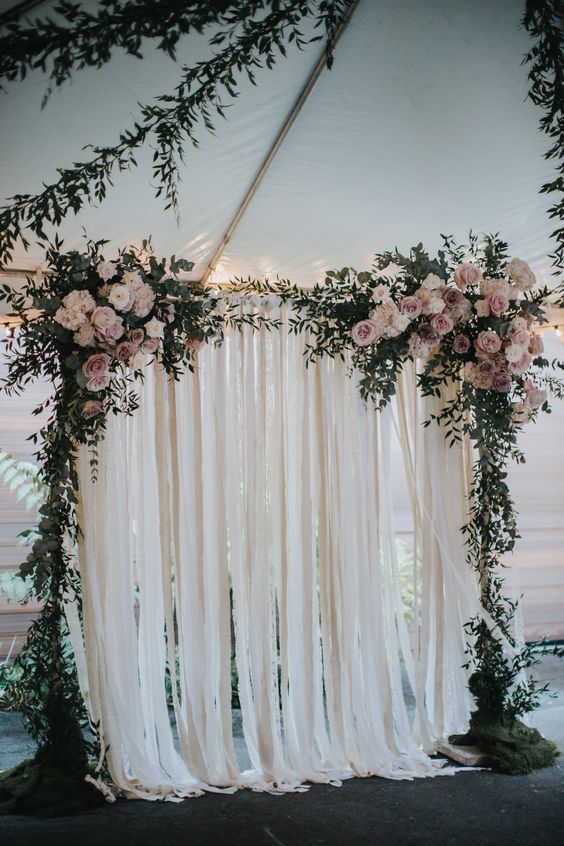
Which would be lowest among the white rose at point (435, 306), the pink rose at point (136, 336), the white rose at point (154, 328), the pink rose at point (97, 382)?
the pink rose at point (97, 382)

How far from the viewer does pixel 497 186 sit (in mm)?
3930

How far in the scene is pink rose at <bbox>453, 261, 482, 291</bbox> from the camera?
12.7 ft

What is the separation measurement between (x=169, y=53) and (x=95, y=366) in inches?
49.6

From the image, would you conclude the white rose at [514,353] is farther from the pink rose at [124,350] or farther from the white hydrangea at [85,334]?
the white hydrangea at [85,334]

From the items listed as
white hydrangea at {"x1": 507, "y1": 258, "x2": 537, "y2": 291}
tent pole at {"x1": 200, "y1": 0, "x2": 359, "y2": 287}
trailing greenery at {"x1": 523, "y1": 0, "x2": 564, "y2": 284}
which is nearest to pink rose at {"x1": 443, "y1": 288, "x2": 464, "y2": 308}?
white hydrangea at {"x1": 507, "y1": 258, "x2": 537, "y2": 291}

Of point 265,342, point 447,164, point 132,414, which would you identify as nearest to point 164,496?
point 132,414

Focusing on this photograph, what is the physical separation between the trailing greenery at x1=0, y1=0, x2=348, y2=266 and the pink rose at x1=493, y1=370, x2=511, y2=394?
1769 mm

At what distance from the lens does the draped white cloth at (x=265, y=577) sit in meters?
3.66

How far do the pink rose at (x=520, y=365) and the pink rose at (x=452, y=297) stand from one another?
1.31 feet

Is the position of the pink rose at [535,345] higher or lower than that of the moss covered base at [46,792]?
higher

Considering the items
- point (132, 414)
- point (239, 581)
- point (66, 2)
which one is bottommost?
point (239, 581)

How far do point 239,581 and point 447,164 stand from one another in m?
2.21

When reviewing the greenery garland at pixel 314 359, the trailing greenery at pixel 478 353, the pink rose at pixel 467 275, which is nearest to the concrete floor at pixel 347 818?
the greenery garland at pixel 314 359

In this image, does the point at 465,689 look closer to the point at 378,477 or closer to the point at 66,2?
the point at 378,477
